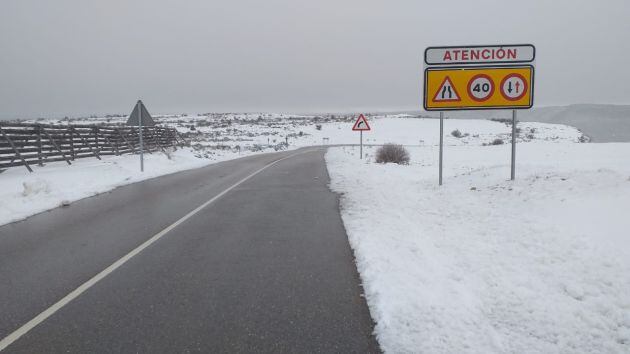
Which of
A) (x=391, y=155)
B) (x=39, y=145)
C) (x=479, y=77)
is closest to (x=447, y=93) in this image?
(x=479, y=77)

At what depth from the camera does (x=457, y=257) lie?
5.87m

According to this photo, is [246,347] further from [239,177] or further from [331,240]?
[239,177]

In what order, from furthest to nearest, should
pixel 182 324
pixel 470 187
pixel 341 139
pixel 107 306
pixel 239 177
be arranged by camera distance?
pixel 341 139
pixel 239 177
pixel 470 187
pixel 107 306
pixel 182 324

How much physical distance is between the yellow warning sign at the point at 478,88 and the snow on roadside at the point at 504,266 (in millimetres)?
2226

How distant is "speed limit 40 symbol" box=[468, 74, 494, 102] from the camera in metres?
11.1

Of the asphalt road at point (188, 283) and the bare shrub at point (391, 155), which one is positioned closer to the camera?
the asphalt road at point (188, 283)

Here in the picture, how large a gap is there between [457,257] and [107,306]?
4.29m

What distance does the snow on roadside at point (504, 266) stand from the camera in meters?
3.64

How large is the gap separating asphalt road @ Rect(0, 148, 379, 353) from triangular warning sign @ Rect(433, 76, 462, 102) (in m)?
4.53

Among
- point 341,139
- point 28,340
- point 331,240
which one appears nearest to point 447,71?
point 331,240

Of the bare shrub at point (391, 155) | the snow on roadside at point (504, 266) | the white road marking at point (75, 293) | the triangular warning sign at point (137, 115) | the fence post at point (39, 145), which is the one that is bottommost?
the white road marking at point (75, 293)

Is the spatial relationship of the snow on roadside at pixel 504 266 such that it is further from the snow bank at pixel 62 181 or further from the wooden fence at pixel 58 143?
the wooden fence at pixel 58 143

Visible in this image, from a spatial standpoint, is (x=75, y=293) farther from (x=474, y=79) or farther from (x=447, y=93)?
(x=474, y=79)

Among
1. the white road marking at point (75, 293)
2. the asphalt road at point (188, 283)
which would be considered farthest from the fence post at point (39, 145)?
the white road marking at point (75, 293)
